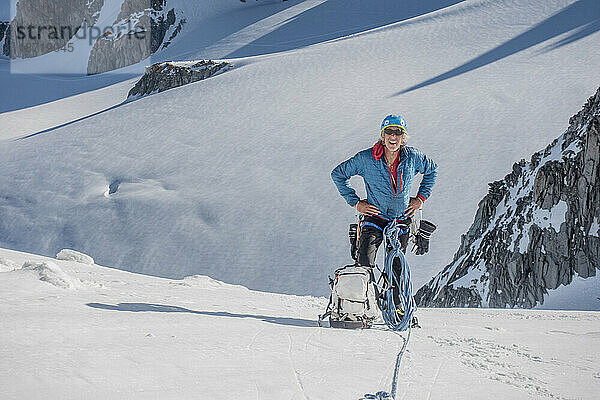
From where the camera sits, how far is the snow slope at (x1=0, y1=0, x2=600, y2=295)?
1455cm

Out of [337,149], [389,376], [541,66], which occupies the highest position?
[541,66]

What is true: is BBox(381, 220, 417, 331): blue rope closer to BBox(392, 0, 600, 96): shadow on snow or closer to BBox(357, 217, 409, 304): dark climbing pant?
BBox(357, 217, 409, 304): dark climbing pant

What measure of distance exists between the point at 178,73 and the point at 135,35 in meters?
34.5

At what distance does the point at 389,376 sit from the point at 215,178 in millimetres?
15695

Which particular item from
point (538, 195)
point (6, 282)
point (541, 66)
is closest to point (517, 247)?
point (538, 195)

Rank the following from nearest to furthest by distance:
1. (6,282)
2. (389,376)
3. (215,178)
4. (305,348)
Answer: (389,376)
(305,348)
(6,282)
(215,178)

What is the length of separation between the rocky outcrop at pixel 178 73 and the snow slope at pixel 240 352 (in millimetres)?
28238

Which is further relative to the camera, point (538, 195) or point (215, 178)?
point (215, 178)

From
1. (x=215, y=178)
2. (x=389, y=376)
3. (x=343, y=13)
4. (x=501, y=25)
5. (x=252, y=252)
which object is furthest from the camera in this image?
(x=343, y=13)

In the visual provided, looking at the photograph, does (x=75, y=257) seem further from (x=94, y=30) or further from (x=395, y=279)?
(x=94, y=30)

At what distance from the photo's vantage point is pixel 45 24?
245 feet

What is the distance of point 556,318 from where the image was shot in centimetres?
504

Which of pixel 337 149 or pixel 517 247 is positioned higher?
pixel 337 149

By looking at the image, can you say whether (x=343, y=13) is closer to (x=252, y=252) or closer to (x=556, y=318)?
(x=252, y=252)
